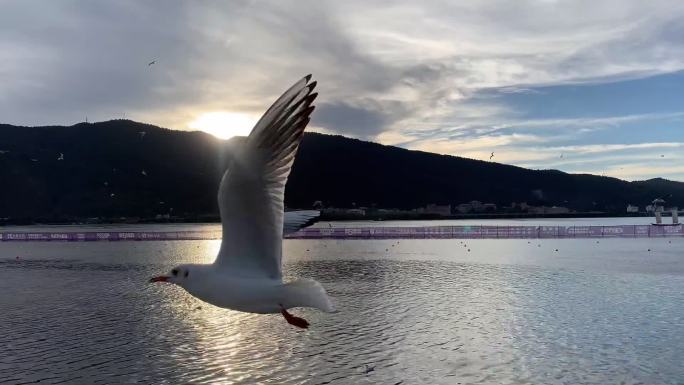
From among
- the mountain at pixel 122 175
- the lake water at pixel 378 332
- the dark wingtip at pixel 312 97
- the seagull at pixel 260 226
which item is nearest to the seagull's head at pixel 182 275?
the seagull at pixel 260 226

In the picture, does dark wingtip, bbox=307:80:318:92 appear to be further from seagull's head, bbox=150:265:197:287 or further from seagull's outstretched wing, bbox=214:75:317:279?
seagull's head, bbox=150:265:197:287

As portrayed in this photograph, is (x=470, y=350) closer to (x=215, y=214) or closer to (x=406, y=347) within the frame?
(x=406, y=347)

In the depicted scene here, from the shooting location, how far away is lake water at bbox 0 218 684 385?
59.0 feet

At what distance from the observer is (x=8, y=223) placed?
17212 cm

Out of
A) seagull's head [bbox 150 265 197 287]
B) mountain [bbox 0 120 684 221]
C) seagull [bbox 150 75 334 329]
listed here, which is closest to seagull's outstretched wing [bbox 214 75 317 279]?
seagull [bbox 150 75 334 329]

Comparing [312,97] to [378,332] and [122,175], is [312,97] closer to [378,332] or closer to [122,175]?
[378,332]

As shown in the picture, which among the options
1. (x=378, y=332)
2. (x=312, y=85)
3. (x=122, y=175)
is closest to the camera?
(x=312, y=85)

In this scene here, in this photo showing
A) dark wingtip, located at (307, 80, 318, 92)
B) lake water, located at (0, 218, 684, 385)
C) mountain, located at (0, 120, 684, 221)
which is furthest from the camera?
mountain, located at (0, 120, 684, 221)

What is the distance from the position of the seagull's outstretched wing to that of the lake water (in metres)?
11.6

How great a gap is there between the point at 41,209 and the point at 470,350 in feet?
598

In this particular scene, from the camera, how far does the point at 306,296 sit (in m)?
6.25

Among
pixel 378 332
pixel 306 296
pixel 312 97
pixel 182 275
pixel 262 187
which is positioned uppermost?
pixel 312 97

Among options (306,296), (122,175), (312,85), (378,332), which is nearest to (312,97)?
(312,85)

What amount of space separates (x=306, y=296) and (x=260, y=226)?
87 centimetres
